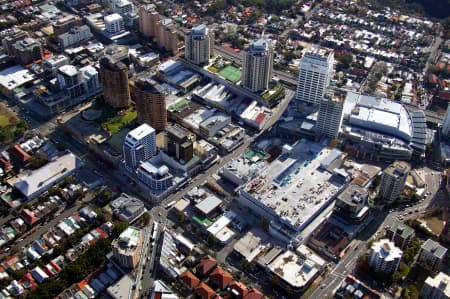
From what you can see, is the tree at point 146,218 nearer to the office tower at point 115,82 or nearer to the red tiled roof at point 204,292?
the red tiled roof at point 204,292

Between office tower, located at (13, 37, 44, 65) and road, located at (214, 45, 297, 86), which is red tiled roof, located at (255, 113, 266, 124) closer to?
road, located at (214, 45, 297, 86)

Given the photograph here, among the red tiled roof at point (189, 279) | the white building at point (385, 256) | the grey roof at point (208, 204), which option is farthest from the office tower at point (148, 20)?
the white building at point (385, 256)

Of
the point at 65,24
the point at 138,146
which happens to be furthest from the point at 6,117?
the point at 138,146

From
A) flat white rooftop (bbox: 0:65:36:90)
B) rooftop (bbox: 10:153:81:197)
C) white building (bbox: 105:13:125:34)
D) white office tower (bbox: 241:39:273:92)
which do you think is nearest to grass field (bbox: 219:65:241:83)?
white office tower (bbox: 241:39:273:92)

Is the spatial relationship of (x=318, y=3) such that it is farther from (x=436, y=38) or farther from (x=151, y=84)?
(x=151, y=84)

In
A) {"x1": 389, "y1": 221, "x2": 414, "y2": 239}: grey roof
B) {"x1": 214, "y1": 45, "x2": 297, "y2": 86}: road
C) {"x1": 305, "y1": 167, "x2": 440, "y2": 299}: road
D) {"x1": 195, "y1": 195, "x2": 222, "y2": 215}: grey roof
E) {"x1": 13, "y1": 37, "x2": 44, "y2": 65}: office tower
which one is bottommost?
{"x1": 305, "y1": 167, "x2": 440, "y2": 299}: road

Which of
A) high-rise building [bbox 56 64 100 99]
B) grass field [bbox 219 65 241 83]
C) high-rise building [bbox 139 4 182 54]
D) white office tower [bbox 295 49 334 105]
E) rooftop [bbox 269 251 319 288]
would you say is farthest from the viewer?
high-rise building [bbox 139 4 182 54]

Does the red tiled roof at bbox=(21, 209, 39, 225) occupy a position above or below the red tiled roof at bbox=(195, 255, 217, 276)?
below
